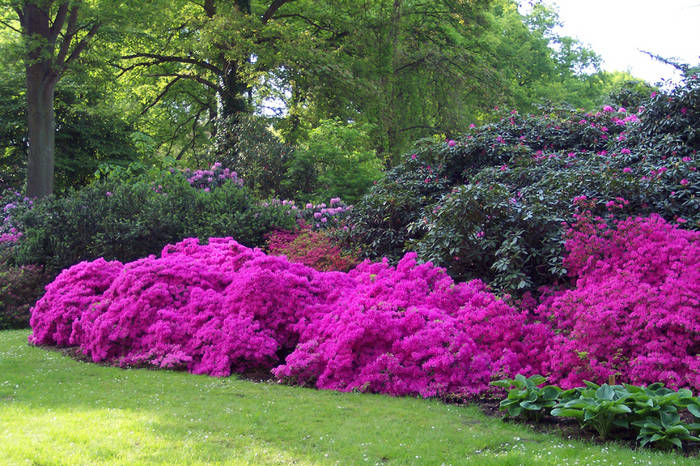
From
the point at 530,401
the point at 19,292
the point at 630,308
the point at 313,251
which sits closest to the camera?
the point at 530,401

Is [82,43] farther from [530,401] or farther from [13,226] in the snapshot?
[530,401]

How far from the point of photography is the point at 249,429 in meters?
→ 4.46

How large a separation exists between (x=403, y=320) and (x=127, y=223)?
698 cm

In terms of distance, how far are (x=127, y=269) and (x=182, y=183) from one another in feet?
15.2

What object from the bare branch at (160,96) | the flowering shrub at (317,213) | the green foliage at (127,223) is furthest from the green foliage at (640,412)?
the bare branch at (160,96)

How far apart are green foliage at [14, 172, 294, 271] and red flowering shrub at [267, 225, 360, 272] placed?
3.00 ft

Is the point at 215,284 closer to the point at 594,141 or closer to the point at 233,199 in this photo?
the point at 233,199

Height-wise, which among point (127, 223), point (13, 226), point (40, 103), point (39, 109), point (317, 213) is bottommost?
point (13, 226)

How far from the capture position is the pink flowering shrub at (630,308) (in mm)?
5031

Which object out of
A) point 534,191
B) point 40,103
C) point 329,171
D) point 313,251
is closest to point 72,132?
point 40,103

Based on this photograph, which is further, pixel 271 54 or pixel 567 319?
pixel 271 54

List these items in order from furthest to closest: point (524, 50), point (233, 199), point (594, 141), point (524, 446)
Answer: point (524, 50) → point (233, 199) → point (594, 141) → point (524, 446)

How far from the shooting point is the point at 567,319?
614cm

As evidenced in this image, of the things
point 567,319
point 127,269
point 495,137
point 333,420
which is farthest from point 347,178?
point 333,420
